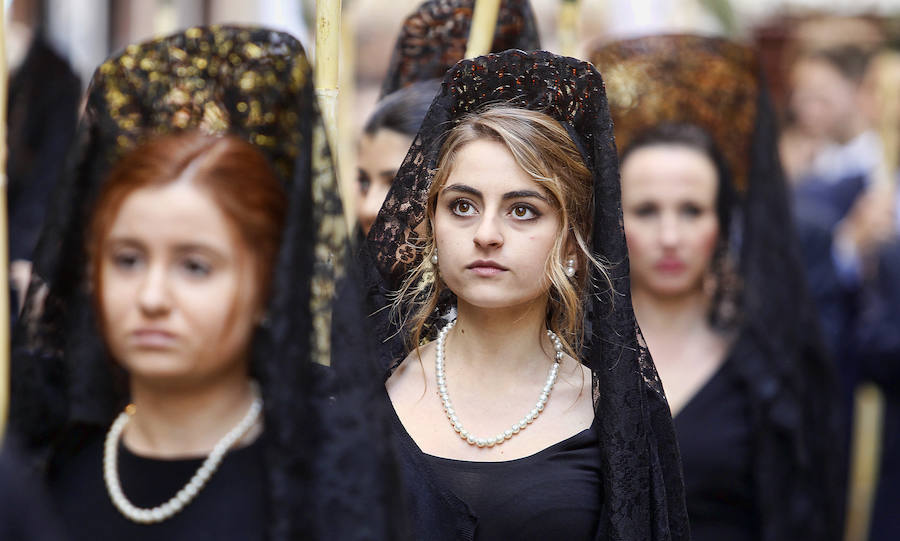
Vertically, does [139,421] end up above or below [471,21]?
below

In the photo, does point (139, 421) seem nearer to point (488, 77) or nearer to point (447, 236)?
point (447, 236)

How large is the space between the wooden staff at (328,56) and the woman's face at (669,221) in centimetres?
150

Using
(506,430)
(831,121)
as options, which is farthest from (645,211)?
(831,121)

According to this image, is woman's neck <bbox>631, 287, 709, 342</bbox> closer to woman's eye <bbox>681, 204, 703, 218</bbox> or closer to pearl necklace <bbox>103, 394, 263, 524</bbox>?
woman's eye <bbox>681, 204, 703, 218</bbox>

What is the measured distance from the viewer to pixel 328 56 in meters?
2.62

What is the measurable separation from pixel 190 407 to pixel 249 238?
32cm

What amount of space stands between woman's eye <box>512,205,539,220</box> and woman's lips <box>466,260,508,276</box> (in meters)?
0.11

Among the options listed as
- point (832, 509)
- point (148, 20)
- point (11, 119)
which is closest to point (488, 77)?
point (832, 509)

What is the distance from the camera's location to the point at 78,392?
7.51ft

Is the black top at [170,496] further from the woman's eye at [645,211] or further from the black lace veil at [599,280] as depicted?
the woman's eye at [645,211]

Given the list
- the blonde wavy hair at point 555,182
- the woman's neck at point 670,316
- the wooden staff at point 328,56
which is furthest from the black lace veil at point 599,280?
the woman's neck at point 670,316

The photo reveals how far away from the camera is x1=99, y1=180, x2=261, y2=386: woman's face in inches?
79.9

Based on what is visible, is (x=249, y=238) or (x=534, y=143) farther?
(x=534, y=143)

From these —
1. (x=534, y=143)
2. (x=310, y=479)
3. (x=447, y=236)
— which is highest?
(x=534, y=143)
